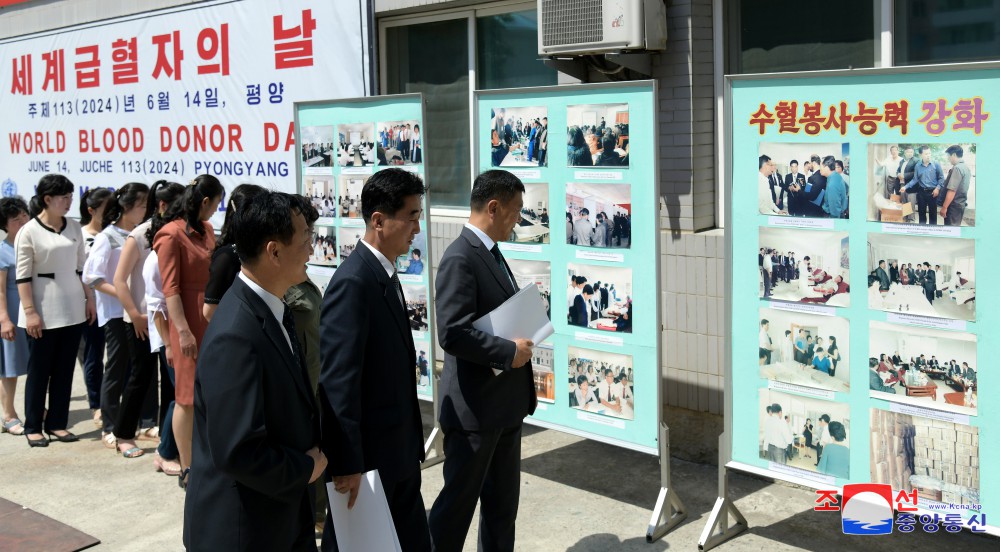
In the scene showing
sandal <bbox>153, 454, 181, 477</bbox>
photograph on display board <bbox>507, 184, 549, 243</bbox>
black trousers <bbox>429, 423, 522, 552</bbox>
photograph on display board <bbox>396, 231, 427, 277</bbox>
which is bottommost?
sandal <bbox>153, 454, 181, 477</bbox>

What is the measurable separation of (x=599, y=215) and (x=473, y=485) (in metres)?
1.57

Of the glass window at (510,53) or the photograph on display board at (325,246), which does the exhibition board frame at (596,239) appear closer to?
the photograph on display board at (325,246)

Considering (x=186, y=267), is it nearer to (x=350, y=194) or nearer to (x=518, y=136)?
(x=350, y=194)

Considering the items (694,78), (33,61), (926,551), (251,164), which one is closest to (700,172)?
(694,78)

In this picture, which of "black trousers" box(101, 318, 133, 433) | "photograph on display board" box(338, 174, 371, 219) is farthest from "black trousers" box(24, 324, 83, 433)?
"photograph on display board" box(338, 174, 371, 219)

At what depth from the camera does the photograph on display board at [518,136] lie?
5.04 meters

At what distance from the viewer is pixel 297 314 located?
451 centimetres

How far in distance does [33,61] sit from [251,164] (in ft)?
14.3

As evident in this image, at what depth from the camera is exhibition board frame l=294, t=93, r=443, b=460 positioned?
5797 mm

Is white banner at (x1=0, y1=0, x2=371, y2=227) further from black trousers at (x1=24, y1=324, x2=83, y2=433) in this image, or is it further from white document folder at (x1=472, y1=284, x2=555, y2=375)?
white document folder at (x1=472, y1=284, x2=555, y2=375)

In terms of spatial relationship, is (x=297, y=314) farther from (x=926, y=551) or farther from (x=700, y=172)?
(x=926, y=551)

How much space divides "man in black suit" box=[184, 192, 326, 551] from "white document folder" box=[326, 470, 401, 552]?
0.34m

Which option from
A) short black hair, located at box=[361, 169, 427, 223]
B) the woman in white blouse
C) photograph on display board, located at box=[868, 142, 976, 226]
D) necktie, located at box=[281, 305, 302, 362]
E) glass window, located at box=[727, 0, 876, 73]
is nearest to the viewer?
necktie, located at box=[281, 305, 302, 362]

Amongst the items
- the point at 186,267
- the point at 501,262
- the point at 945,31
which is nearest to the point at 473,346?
the point at 501,262
